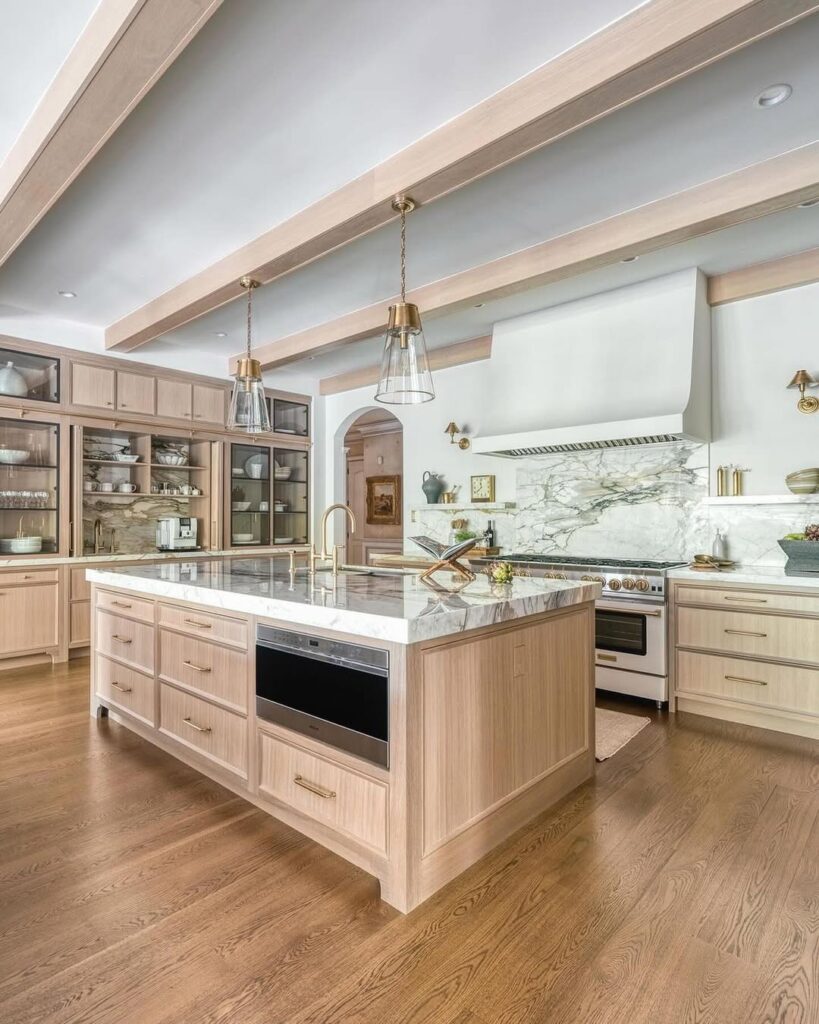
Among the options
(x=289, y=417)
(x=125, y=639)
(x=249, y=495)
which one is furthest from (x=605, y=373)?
(x=249, y=495)

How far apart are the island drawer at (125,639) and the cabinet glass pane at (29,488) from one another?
189cm

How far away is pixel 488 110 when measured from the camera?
229cm

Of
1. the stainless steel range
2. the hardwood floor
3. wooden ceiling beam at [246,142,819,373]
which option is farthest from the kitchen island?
wooden ceiling beam at [246,142,819,373]

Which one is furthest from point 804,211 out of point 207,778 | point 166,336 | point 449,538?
point 166,336

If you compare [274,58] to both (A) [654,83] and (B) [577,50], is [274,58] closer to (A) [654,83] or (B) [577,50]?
(B) [577,50]

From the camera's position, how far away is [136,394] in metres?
5.41

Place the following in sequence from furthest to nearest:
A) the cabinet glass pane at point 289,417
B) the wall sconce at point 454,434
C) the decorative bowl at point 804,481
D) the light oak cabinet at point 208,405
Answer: the cabinet glass pane at point 289,417, the light oak cabinet at point 208,405, the wall sconce at point 454,434, the decorative bowl at point 804,481

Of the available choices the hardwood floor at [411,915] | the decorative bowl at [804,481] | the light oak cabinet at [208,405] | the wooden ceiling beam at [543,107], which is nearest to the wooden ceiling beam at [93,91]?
the wooden ceiling beam at [543,107]

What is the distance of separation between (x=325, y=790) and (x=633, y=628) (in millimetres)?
2424

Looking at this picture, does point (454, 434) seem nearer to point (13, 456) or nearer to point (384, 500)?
point (384, 500)

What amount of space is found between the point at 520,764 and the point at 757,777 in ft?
4.29

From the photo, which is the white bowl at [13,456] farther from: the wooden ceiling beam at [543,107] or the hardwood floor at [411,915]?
the hardwood floor at [411,915]

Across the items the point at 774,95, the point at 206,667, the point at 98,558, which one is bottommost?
the point at 206,667

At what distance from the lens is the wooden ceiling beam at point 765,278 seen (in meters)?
3.63
